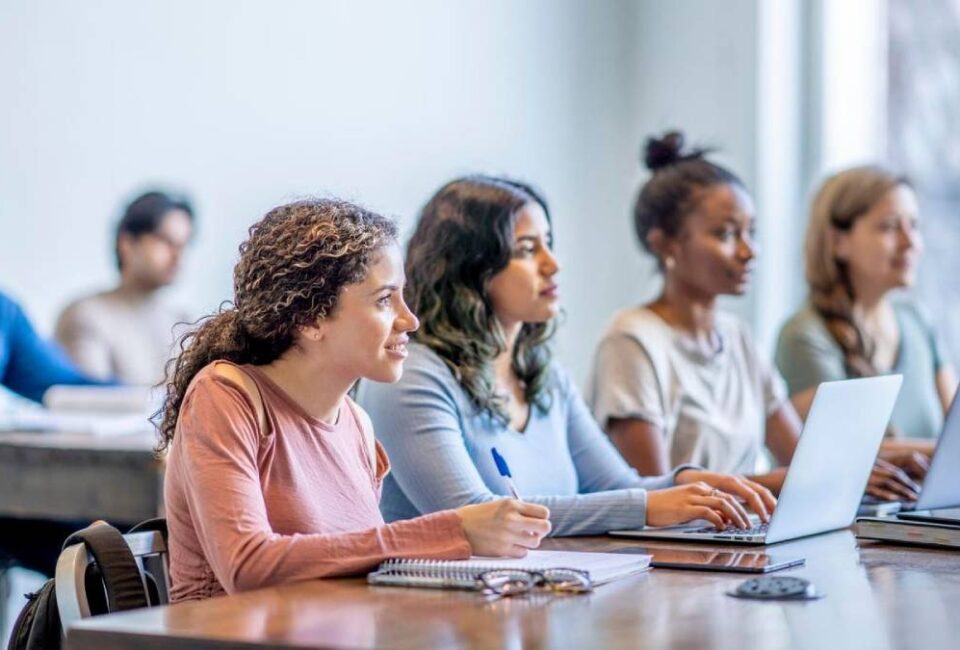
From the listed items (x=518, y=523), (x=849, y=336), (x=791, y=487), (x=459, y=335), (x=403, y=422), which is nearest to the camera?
(x=518, y=523)

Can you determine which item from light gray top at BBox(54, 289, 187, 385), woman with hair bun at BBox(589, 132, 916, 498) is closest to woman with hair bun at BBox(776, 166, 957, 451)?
woman with hair bun at BBox(589, 132, 916, 498)

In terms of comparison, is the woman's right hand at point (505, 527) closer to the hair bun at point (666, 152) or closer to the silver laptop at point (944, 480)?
the silver laptop at point (944, 480)

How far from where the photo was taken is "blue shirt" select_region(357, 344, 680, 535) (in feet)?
6.42

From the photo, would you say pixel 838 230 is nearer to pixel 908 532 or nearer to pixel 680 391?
pixel 680 391

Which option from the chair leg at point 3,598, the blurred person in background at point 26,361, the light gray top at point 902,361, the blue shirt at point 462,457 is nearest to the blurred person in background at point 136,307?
the blurred person in background at point 26,361

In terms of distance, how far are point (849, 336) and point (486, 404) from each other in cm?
135

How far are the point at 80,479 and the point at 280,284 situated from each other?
150 centimetres

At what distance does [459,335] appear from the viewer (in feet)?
7.07

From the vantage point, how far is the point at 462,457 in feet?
6.50

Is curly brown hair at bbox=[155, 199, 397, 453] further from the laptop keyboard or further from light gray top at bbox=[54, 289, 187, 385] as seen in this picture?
light gray top at bbox=[54, 289, 187, 385]

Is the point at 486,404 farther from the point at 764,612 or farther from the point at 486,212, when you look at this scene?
the point at 764,612

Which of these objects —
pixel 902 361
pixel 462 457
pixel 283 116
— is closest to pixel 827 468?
pixel 462 457

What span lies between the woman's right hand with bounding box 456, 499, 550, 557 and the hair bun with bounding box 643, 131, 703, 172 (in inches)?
60.7

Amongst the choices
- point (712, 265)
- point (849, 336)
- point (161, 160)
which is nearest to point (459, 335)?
point (712, 265)
